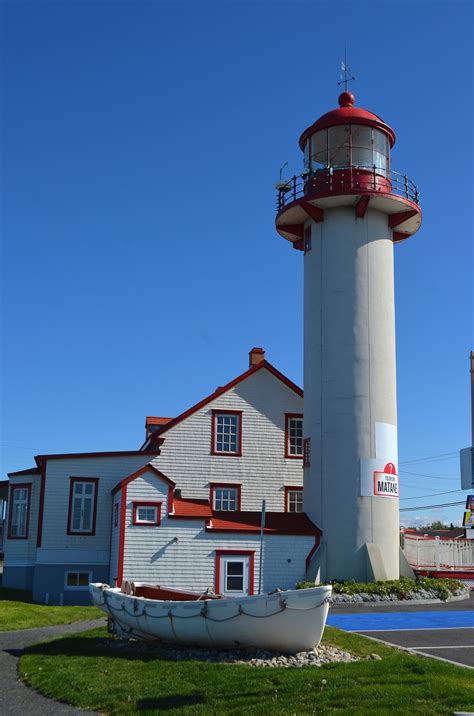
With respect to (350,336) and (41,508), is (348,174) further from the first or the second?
(41,508)

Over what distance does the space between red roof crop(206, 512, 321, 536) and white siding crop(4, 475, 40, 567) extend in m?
7.23

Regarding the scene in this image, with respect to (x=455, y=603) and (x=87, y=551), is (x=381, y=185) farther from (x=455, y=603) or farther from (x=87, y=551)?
(x=87, y=551)

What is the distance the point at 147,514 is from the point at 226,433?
6.05m

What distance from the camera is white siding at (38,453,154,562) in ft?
96.0

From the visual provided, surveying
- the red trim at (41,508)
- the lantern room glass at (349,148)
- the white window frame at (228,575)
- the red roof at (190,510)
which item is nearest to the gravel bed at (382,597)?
the white window frame at (228,575)

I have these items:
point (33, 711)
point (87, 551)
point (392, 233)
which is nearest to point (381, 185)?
point (392, 233)

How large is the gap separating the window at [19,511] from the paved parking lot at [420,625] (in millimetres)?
13114

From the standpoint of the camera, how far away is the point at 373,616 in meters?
21.8

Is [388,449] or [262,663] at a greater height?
[388,449]

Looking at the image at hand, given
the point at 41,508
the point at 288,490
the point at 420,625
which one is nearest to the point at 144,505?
the point at 41,508

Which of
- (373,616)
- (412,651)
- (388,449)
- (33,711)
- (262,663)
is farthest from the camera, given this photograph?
(388,449)

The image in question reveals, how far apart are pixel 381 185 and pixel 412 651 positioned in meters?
19.3

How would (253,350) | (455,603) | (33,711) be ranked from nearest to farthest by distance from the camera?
1. (33,711)
2. (455,603)
3. (253,350)

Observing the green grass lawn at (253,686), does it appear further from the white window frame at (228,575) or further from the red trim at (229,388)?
the red trim at (229,388)
